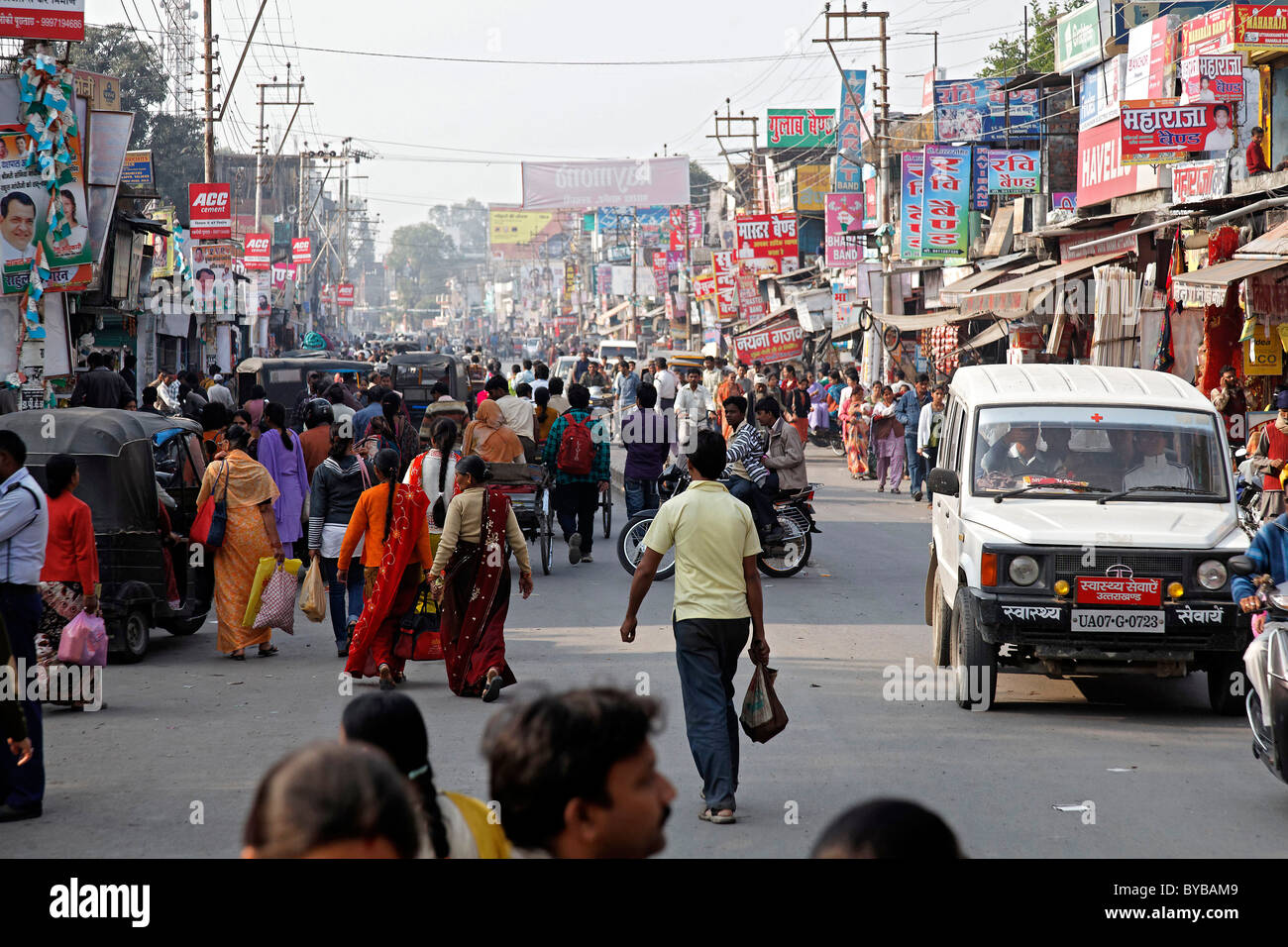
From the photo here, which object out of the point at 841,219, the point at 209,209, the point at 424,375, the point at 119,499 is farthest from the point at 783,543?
the point at 841,219

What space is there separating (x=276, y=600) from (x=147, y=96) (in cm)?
5281

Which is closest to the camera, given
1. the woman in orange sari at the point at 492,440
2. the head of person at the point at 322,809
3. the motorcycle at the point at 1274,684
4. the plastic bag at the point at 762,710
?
the head of person at the point at 322,809

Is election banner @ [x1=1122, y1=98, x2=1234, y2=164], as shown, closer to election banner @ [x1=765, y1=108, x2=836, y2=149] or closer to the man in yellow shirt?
the man in yellow shirt

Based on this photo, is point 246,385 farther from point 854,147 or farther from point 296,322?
point 296,322

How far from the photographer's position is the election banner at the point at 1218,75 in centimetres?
1942

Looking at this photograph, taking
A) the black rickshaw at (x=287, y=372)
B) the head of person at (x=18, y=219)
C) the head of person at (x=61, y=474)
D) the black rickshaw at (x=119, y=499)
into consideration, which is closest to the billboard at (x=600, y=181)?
the black rickshaw at (x=287, y=372)

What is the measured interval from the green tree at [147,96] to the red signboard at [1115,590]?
168 feet

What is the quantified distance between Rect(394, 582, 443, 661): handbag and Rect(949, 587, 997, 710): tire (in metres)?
3.44

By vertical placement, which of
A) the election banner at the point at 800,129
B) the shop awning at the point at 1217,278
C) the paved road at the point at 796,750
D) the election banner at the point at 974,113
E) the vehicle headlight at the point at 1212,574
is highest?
the election banner at the point at 800,129

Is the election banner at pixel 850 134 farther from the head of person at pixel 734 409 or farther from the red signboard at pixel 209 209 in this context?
the head of person at pixel 734 409

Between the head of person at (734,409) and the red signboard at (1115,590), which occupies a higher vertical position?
the head of person at (734,409)

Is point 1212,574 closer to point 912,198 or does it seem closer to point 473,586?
Result: point 473,586

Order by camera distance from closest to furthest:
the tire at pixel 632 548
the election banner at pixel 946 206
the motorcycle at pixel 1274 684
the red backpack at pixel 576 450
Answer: the motorcycle at pixel 1274 684
the tire at pixel 632 548
the red backpack at pixel 576 450
the election banner at pixel 946 206

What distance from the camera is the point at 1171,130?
1978 centimetres
